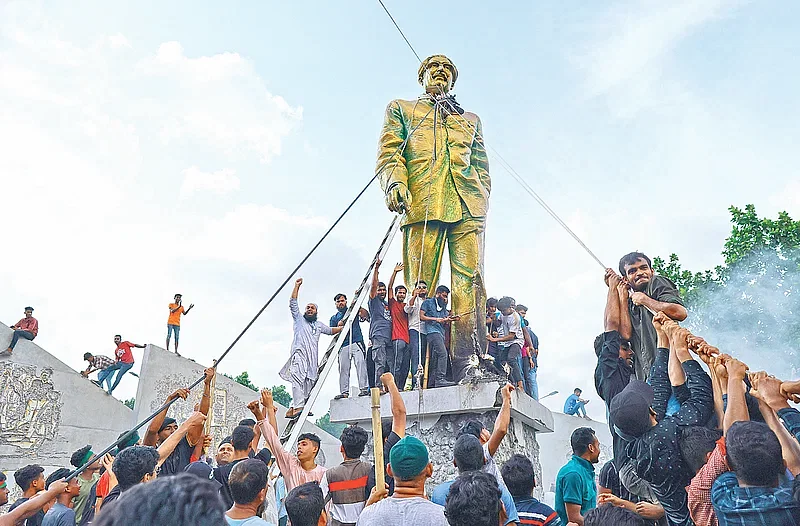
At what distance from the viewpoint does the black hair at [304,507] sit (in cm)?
265

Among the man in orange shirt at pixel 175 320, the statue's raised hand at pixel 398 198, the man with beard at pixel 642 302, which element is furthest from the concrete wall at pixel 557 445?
the man with beard at pixel 642 302

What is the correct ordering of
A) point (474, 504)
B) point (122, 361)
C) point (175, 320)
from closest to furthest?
1. point (474, 504)
2. point (122, 361)
3. point (175, 320)

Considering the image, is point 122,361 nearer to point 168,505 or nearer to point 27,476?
point 27,476

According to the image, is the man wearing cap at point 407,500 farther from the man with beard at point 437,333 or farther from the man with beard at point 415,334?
the man with beard at point 415,334

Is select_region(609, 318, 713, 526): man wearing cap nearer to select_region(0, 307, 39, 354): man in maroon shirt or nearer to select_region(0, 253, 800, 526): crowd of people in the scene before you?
select_region(0, 253, 800, 526): crowd of people

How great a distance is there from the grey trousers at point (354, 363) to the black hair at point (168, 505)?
5.77 meters

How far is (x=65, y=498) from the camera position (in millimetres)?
3834

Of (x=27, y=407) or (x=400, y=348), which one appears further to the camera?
(x=27, y=407)

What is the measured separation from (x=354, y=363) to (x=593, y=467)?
420 centimetres

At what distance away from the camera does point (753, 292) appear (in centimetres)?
1606

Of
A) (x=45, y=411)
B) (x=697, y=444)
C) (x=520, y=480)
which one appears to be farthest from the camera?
(x=45, y=411)

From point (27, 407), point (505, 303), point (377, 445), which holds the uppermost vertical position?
point (505, 303)

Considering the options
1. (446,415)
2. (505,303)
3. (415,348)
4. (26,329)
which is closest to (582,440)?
(446,415)

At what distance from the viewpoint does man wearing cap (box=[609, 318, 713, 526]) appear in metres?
2.46
